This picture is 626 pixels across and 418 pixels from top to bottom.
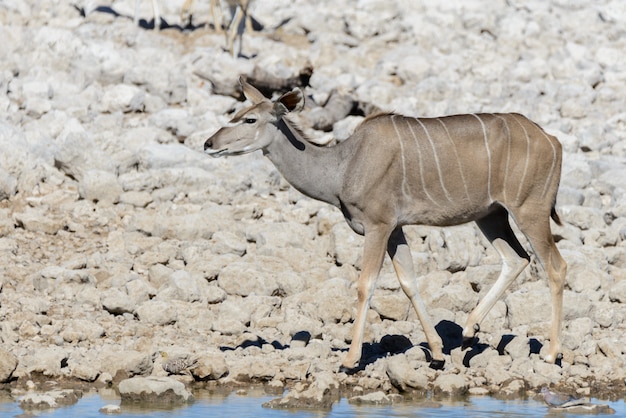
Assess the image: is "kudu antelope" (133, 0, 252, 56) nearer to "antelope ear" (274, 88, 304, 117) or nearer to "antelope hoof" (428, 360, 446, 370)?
"antelope ear" (274, 88, 304, 117)

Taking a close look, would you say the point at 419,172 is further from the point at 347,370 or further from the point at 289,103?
the point at 347,370

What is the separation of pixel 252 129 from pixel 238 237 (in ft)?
9.06

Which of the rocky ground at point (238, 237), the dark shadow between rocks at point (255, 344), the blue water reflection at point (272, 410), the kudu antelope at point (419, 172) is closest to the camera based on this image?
the blue water reflection at point (272, 410)

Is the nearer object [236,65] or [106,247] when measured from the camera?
[106,247]

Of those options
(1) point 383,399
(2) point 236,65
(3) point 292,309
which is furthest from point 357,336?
(2) point 236,65

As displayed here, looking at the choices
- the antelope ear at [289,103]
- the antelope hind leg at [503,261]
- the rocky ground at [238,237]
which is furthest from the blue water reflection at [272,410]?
the antelope ear at [289,103]

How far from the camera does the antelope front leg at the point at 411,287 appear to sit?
868 centimetres

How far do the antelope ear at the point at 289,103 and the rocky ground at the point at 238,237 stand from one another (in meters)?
1.69

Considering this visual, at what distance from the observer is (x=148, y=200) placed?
1226cm

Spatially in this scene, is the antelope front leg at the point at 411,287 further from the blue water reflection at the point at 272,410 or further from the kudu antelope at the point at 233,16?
the kudu antelope at the point at 233,16

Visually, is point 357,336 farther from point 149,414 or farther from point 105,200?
point 105,200

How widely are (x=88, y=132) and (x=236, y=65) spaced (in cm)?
373

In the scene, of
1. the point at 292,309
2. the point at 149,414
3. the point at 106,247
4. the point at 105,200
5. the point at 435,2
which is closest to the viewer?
the point at 149,414

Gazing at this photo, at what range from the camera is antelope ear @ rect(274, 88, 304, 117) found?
28.4ft
